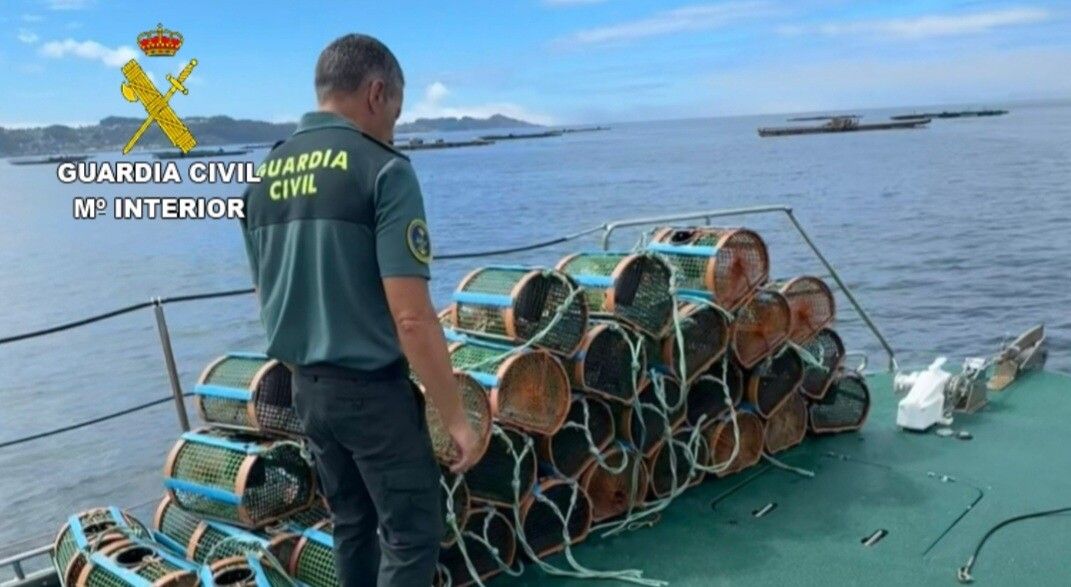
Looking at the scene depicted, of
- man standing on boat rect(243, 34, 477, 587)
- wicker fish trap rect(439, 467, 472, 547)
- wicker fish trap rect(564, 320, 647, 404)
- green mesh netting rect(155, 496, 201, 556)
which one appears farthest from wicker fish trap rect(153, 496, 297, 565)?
wicker fish trap rect(564, 320, 647, 404)

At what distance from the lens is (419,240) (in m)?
2.12

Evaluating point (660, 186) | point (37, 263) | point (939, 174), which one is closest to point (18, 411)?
point (37, 263)

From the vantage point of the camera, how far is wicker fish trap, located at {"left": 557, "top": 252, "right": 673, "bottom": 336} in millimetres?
4059

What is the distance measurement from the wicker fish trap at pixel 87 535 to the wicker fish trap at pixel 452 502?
113 centimetres

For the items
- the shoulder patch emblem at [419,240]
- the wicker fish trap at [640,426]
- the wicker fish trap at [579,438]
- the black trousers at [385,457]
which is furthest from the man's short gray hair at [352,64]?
the wicker fish trap at [640,426]

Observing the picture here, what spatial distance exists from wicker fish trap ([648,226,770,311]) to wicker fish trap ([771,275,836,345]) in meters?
0.32

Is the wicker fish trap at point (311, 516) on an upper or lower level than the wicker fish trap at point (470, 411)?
lower

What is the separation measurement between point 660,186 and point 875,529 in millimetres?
39107

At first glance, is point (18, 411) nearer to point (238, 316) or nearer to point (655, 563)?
point (238, 316)

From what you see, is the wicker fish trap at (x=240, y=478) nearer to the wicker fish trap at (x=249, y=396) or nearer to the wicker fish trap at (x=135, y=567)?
the wicker fish trap at (x=249, y=396)

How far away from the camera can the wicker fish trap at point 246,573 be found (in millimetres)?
2818

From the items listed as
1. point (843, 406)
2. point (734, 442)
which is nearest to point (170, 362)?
point (734, 442)

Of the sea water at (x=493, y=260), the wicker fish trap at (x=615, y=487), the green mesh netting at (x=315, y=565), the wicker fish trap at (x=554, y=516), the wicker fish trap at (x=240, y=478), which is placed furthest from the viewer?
the sea water at (x=493, y=260)

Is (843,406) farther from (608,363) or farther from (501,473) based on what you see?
(501,473)
